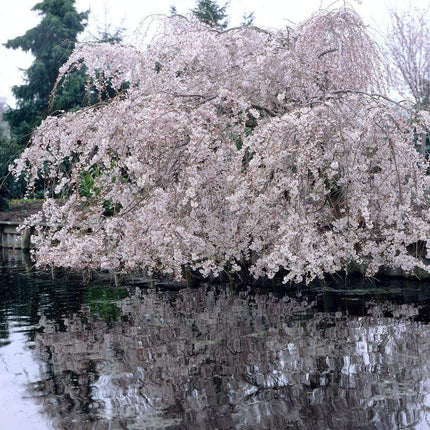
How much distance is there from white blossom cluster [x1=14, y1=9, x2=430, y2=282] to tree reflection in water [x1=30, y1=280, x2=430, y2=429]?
101 centimetres

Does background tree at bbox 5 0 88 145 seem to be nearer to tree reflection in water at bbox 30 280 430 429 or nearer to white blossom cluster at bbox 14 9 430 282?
white blossom cluster at bbox 14 9 430 282

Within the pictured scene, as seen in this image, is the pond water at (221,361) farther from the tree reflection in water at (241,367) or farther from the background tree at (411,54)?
the background tree at (411,54)

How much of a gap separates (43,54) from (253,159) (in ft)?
70.7

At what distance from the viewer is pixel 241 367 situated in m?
5.95

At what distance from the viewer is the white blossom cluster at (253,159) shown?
880 centimetres

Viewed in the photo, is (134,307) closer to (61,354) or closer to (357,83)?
(61,354)

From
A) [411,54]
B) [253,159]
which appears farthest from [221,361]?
[411,54]

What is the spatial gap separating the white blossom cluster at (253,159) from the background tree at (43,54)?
17.5 m

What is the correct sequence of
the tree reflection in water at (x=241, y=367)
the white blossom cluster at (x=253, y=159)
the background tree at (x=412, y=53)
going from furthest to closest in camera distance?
the background tree at (x=412, y=53) → the white blossom cluster at (x=253, y=159) → the tree reflection in water at (x=241, y=367)

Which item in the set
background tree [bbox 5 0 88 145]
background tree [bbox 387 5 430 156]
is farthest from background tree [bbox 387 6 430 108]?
background tree [bbox 5 0 88 145]

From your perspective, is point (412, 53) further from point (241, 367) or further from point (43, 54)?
point (241, 367)

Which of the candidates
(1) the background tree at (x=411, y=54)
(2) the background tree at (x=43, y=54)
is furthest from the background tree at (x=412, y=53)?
(2) the background tree at (x=43, y=54)

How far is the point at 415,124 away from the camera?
977 cm

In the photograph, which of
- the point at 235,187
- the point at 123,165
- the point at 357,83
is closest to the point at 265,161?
the point at 235,187
